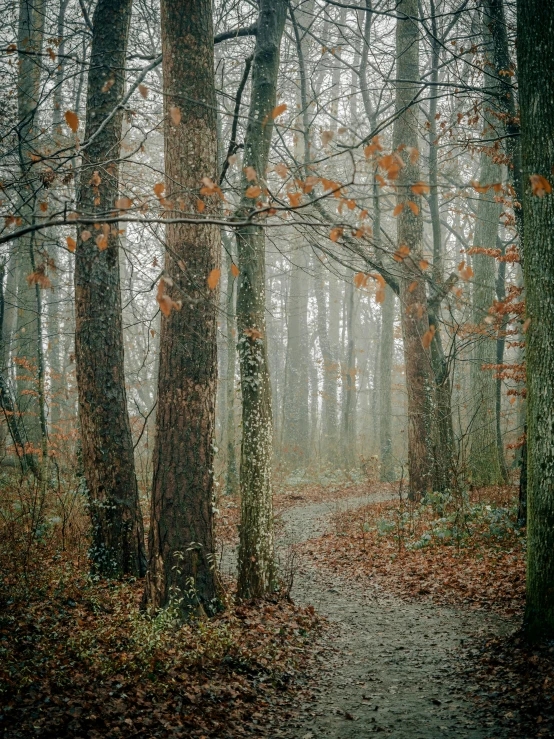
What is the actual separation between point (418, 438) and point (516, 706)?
7.40m

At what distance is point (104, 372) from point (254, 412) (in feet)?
6.98

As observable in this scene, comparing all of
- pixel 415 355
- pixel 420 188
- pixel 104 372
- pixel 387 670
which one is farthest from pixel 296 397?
pixel 420 188

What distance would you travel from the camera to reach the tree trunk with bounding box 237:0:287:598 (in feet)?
21.5

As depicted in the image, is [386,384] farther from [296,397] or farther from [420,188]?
[420,188]

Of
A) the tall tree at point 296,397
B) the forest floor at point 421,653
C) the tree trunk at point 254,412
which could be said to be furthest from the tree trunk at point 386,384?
the tree trunk at point 254,412

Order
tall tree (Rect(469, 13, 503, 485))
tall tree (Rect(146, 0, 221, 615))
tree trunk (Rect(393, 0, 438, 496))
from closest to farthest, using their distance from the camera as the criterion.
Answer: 1. tall tree (Rect(146, 0, 221, 615))
2. tree trunk (Rect(393, 0, 438, 496))
3. tall tree (Rect(469, 13, 503, 485))

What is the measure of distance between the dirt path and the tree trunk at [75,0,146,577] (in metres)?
2.64

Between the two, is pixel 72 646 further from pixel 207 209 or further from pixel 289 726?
pixel 207 209

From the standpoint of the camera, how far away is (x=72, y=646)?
5.01 metres

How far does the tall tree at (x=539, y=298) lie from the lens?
4977mm

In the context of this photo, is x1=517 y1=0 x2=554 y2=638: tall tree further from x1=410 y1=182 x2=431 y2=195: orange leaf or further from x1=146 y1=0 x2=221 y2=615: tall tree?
x1=146 y1=0 x2=221 y2=615: tall tree

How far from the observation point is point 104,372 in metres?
7.19

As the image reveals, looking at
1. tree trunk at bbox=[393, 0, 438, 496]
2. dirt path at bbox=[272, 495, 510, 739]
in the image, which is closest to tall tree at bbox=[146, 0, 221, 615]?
dirt path at bbox=[272, 495, 510, 739]

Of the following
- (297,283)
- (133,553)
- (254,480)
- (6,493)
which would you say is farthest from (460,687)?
(297,283)
